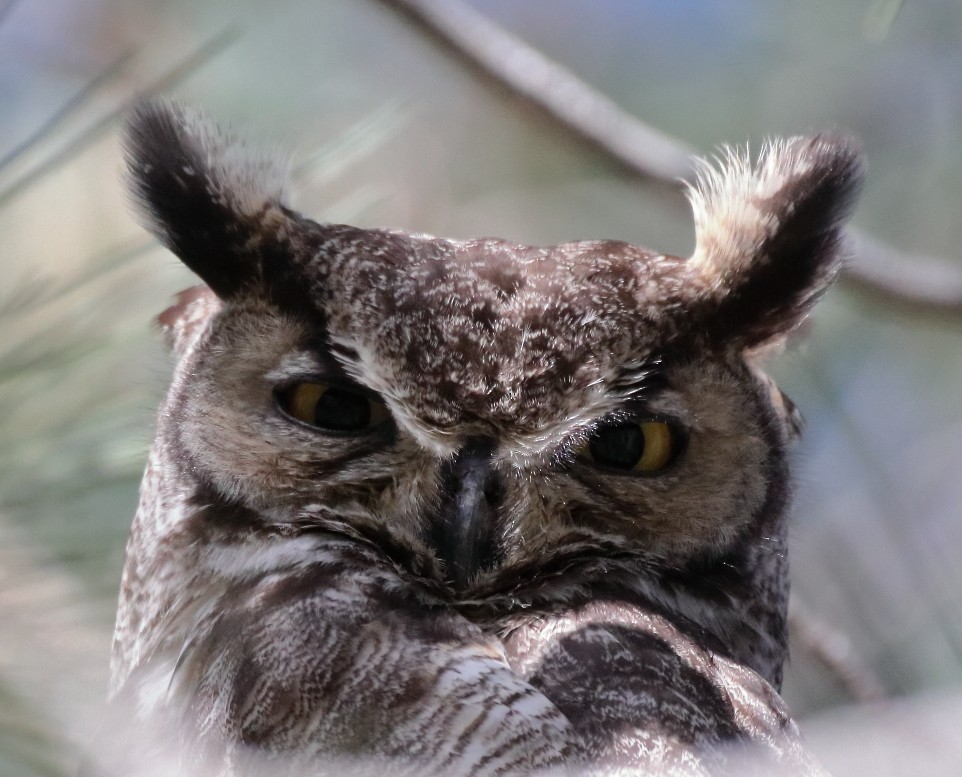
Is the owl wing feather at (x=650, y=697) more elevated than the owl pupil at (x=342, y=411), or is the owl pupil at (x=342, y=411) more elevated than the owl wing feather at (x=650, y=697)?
the owl pupil at (x=342, y=411)

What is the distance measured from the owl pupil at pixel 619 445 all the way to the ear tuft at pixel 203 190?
58 cm

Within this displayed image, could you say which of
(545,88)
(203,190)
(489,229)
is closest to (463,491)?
(203,190)

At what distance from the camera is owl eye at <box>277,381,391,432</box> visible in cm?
170

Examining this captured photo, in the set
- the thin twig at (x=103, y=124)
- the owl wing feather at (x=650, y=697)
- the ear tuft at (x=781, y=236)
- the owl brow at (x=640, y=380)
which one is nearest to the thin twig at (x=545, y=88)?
the ear tuft at (x=781, y=236)

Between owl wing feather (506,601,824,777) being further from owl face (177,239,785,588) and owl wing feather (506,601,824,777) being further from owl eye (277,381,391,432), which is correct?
owl eye (277,381,391,432)

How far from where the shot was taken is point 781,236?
6.24 ft

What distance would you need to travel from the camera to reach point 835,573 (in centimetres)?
306

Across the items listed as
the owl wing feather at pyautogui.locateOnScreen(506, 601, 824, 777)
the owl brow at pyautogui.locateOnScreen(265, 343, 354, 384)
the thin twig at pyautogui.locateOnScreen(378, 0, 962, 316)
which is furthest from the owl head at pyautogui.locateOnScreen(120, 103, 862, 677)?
the thin twig at pyautogui.locateOnScreen(378, 0, 962, 316)

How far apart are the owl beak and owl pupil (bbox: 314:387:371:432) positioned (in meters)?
0.15

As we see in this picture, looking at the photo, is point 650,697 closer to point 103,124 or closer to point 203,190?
point 203,190

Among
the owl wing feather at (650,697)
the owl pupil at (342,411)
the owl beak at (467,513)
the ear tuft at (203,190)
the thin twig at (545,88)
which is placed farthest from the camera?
the thin twig at (545,88)

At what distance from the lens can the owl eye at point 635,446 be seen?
1712 millimetres

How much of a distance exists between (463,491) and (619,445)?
25 cm

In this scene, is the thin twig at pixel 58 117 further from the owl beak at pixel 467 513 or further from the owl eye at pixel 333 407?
the owl beak at pixel 467 513
